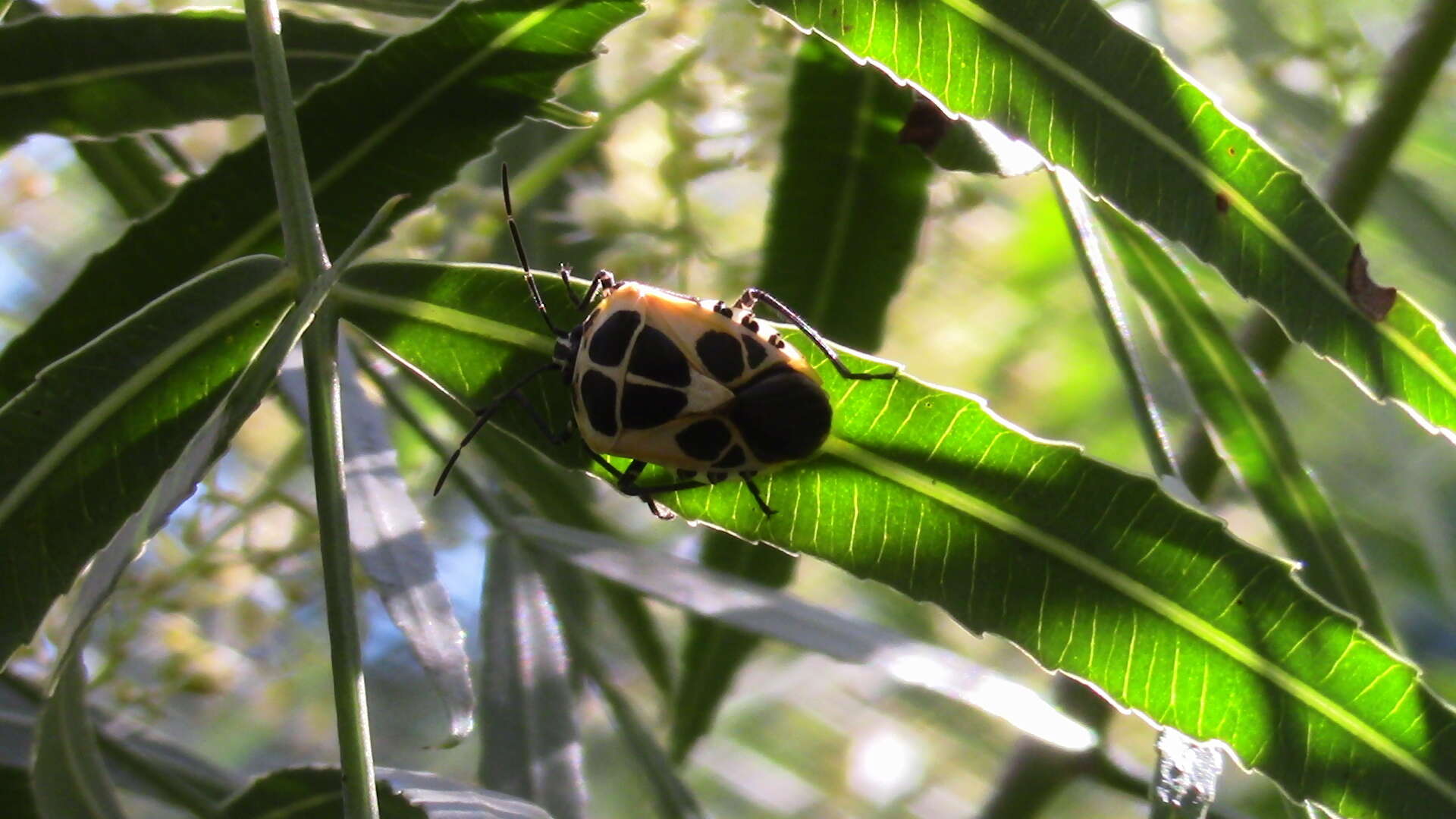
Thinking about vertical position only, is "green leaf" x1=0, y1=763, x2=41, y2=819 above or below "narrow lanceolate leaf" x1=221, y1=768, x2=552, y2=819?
below

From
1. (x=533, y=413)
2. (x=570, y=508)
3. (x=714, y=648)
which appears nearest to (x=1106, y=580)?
(x=533, y=413)

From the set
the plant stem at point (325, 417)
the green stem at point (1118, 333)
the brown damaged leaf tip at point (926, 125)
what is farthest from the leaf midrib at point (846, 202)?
the plant stem at point (325, 417)

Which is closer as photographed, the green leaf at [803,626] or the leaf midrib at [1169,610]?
the leaf midrib at [1169,610]

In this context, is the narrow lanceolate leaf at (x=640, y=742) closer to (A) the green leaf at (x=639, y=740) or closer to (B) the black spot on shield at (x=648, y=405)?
(A) the green leaf at (x=639, y=740)

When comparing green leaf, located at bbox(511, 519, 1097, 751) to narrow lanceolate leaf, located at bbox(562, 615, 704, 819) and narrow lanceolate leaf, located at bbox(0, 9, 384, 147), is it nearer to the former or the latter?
narrow lanceolate leaf, located at bbox(562, 615, 704, 819)

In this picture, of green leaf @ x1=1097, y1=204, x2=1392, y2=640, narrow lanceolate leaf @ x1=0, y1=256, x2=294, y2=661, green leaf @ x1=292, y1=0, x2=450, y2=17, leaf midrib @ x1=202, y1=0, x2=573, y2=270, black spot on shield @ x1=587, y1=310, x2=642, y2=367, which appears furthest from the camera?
green leaf @ x1=292, y1=0, x2=450, y2=17

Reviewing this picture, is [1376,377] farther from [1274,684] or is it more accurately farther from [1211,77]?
[1211,77]

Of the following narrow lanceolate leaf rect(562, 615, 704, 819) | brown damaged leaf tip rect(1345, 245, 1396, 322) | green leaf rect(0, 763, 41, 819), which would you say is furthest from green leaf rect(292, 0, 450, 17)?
brown damaged leaf tip rect(1345, 245, 1396, 322)
